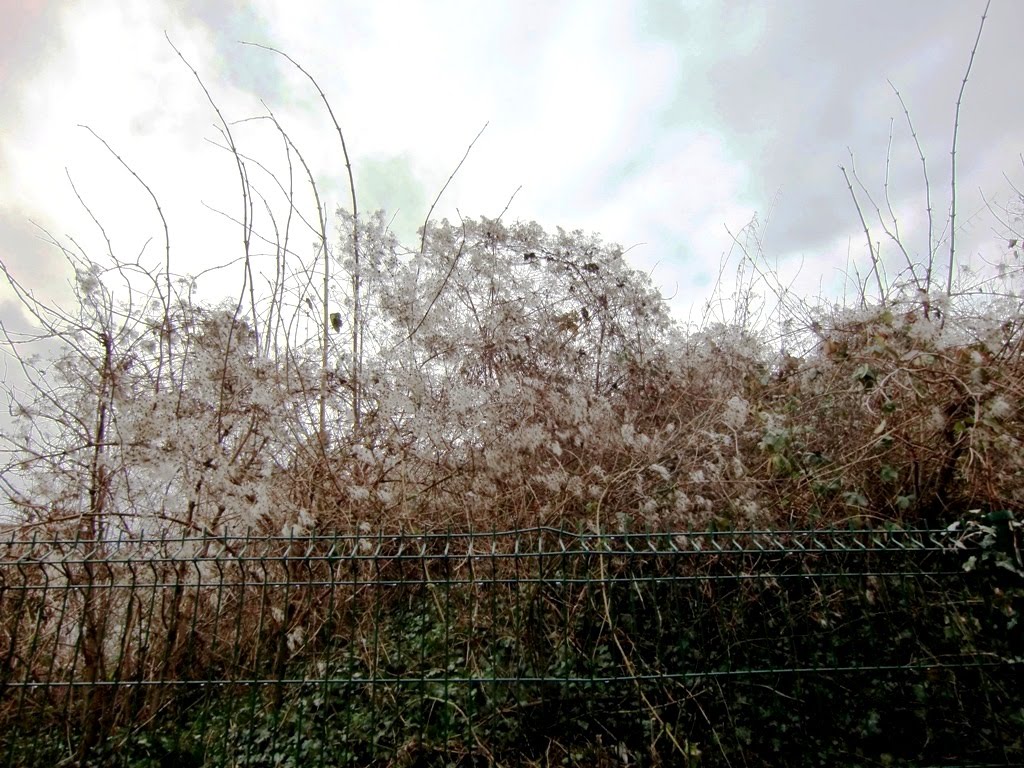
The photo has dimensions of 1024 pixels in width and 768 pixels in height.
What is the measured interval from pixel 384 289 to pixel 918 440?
3816 mm

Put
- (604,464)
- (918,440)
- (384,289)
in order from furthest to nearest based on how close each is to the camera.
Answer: (384,289), (604,464), (918,440)

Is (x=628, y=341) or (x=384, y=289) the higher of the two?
(x=384, y=289)

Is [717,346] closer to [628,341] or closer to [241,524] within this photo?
[628,341]

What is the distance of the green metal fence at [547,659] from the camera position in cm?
259

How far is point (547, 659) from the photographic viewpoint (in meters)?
3.05

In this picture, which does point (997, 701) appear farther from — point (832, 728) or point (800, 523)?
point (800, 523)

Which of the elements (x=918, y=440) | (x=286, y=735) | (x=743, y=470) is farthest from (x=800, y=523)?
(x=286, y=735)

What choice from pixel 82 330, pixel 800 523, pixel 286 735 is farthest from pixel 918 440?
pixel 82 330

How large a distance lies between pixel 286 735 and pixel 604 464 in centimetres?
235

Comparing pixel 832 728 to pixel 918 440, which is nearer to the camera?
pixel 832 728

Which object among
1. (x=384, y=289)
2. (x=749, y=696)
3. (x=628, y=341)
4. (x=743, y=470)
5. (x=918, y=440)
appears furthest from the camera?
(x=628, y=341)

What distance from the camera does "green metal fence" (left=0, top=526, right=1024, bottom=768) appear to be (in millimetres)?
2594

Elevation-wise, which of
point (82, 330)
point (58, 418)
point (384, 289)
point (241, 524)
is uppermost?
point (384, 289)

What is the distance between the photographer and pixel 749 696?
116 inches
